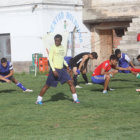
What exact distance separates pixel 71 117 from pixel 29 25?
60.9 feet

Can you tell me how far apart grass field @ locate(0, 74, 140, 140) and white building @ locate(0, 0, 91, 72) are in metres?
13.6

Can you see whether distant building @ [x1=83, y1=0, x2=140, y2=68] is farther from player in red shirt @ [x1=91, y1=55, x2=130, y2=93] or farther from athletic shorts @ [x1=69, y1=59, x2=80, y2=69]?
player in red shirt @ [x1=91, y1=55, x2=130, y2=93]

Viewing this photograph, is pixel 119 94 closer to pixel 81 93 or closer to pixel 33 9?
pixel 81 93

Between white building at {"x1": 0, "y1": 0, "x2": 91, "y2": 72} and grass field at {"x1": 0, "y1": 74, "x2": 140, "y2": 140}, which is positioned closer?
grass field at {"x1": 0, "y1": 74, "x2": 140, "y2": 140}

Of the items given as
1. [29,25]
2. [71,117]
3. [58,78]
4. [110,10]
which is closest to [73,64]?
[58,78]

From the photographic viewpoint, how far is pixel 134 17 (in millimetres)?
27703

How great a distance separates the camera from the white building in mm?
27516

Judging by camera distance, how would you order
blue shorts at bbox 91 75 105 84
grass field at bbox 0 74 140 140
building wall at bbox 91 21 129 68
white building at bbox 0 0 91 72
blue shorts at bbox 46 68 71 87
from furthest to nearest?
building wall at bbox 91 21 129 68
white building at bbox 0 0 91 72
blue shorts at bbox 91 75 105 84
blue shorts at bbox 46 68 71 87
grass field at bbox 0 74 140 140

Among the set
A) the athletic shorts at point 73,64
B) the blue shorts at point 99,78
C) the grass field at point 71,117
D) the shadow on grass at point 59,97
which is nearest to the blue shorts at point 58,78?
the grass field at point 71,117

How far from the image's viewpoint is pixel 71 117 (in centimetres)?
974

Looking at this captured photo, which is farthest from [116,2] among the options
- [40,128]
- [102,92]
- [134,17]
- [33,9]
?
[40,128]

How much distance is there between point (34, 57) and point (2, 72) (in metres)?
12.5

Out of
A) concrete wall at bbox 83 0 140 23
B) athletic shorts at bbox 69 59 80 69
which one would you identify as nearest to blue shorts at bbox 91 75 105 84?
athletic shorts at bbox 69 59 80 69

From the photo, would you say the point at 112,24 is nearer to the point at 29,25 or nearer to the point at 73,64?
the point at 29,25
